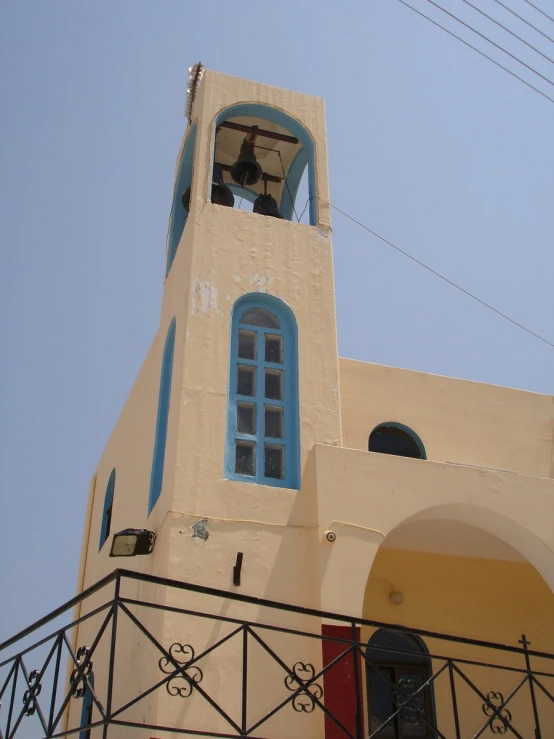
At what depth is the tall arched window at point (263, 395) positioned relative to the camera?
22.7 ft

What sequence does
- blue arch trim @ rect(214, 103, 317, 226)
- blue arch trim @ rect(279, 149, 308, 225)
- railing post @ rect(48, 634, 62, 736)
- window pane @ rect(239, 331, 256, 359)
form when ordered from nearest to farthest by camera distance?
railing post @ rect(48, 634, 62, 736) → window pane @ rect(239, 331, 256, 359) → blue arch trim @ rect(214, 103, 317, 226) → blue arch trim @ rect(279, 149, 308, 225)

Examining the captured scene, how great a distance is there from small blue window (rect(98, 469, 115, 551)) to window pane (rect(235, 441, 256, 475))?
3454 mm

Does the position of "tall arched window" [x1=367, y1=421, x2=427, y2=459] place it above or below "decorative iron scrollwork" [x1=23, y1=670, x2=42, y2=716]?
above

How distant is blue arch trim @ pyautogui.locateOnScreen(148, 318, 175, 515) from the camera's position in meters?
7.23

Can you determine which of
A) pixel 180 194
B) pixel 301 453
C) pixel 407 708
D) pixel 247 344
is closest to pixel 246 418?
pixel 301 453

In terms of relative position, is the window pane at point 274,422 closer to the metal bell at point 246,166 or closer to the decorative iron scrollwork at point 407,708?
the decorative iron scrollwork at point 407,708

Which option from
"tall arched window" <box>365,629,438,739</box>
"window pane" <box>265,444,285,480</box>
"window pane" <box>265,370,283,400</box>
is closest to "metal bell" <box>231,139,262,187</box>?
"window pane" <box>265,370,283,400</box>

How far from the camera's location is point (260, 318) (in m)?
7.77

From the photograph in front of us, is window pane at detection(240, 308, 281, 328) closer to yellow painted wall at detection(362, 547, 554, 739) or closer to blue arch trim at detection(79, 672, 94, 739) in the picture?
yellow painted wall at detection(362, 547, 554, 739)

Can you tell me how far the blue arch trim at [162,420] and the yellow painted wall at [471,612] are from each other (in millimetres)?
2501

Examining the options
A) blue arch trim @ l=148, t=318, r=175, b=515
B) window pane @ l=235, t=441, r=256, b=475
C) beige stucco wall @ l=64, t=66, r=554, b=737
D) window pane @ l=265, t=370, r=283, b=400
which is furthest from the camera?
window pane @ l=265, t=370, r=283, b=400

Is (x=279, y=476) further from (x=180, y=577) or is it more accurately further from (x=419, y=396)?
(x=419, y=396)

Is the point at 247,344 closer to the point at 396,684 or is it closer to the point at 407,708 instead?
the point at 407,708

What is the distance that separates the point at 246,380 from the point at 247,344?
40cm
